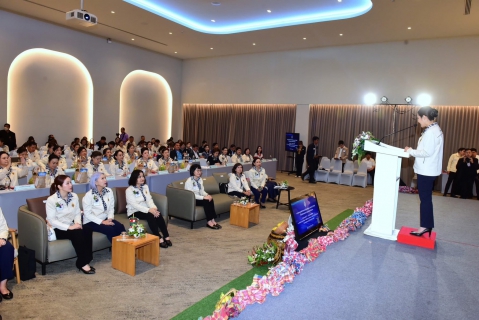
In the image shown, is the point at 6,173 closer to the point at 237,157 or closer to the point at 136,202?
the point at 136,202

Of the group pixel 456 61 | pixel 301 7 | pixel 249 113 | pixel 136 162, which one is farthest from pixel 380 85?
pixel 136 162

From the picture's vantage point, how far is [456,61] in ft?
35.4

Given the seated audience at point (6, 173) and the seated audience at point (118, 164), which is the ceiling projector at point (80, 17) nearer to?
the seated audience at point (118, 164)

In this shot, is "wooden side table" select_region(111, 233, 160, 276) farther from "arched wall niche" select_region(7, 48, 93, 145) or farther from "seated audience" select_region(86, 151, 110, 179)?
"arched wall niche" select_region(7, 48, 93, 145)

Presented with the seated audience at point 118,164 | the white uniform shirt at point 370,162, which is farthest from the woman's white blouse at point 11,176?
the white uniform shirt at point 370,162

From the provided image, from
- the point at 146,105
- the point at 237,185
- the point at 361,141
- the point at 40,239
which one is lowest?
the point at 40,239

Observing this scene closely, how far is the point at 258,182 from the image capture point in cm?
829

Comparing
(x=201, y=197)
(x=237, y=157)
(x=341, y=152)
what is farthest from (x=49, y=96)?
(x=341, y=152)

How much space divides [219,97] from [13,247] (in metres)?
12.8

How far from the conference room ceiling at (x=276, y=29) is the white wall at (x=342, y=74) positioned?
1.27 ft

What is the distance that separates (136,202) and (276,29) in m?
7.85

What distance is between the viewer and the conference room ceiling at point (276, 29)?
8.73m

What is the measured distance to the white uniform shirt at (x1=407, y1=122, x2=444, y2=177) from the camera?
3732 mm

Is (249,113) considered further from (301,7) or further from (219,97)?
(301,7)
